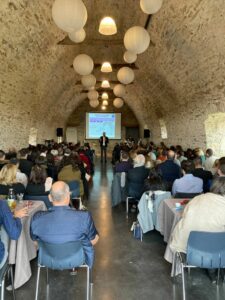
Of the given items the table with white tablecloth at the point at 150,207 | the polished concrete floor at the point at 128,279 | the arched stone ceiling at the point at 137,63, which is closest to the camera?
the polished concrete floor at the point at 128,279

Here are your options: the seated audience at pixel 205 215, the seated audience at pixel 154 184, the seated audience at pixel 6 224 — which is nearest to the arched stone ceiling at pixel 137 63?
the seated audience at pixel 154 184

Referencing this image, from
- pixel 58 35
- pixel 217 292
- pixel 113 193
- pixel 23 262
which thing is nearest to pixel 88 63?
pixel 113 193

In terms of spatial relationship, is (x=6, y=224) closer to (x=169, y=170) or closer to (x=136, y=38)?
(x=136, y=38)

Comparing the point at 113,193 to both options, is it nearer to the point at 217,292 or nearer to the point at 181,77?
the point at 217,292

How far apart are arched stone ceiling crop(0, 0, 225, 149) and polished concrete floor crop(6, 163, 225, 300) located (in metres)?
4.25

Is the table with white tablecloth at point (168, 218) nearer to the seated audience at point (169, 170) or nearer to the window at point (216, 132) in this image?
the seated audience at point (169, 170)

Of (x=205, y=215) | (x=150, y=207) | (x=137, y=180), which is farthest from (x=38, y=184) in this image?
(x=205, y=215)

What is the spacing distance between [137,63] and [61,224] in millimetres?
10088

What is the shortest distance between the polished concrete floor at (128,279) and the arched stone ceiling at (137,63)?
167 inches

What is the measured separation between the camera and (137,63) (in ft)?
37.2

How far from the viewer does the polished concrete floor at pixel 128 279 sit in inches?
111

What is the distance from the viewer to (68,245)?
226cm

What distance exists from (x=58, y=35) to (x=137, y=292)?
23.8 feet

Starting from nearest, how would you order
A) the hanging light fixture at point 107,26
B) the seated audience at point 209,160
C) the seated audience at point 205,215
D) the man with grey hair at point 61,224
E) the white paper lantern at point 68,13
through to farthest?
the man with grey hair at point 61,224 < the seated audience at point 205,215 < the white paper lantern at point 68,13 < the hanging light fixture at point 107,26 < the seated audience at point 209,160
